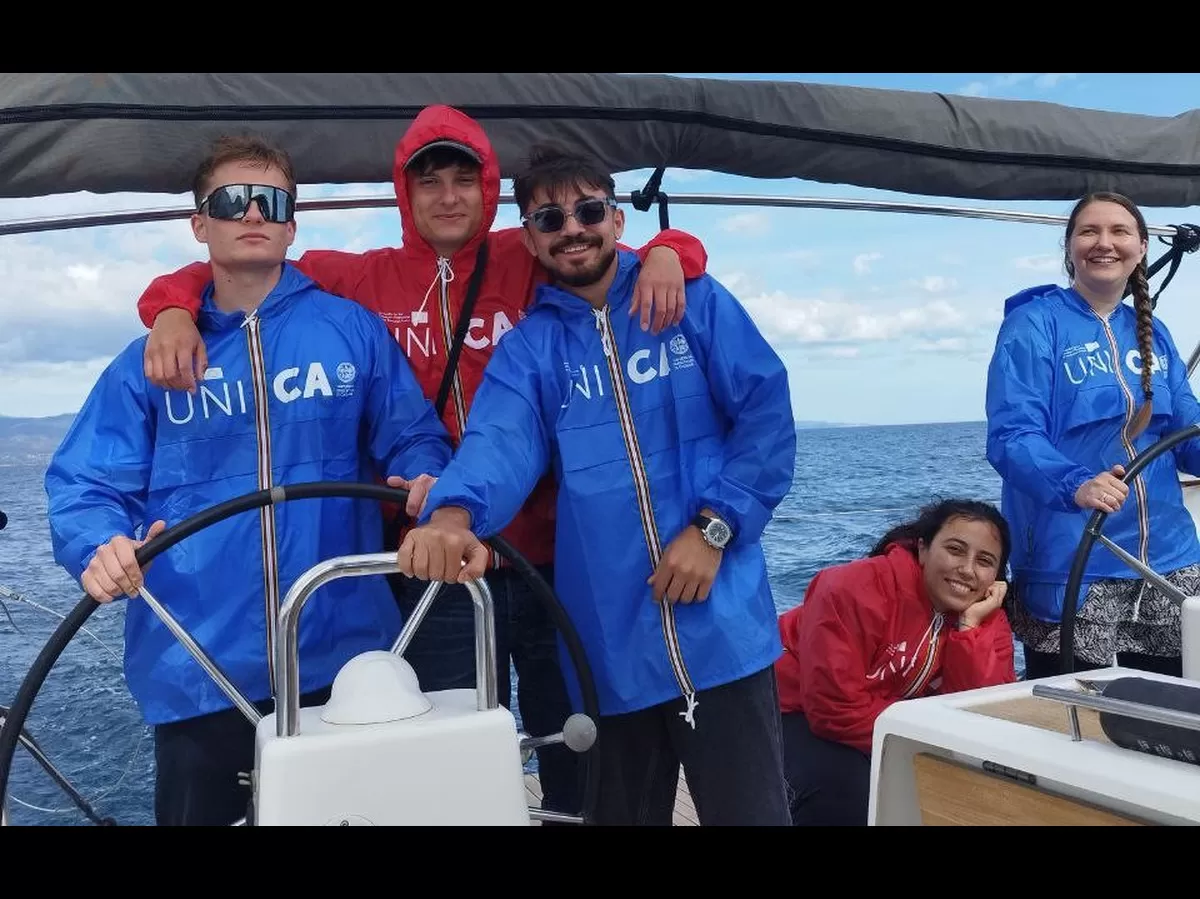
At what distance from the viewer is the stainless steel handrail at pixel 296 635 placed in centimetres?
127

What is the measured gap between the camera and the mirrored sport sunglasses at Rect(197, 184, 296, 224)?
171 centimetres

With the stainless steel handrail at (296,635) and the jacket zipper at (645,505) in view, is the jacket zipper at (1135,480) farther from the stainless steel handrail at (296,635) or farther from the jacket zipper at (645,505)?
the stainless steel handrail at (296,635)

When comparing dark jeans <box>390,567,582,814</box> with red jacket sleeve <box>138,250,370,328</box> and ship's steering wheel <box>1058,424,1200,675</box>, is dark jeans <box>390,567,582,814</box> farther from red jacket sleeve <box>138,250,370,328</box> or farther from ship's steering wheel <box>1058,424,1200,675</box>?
ship's steering wheel <box>1058,424,1200,675</box>

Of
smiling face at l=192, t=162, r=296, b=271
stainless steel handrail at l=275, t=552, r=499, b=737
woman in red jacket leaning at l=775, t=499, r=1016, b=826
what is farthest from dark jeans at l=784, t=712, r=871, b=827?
smiling face at l=192, t=162, r=296, b=271

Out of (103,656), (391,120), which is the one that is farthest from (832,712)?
(103,656)

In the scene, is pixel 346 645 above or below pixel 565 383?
below

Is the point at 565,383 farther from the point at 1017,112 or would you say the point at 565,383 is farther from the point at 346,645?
the point at 1017,112

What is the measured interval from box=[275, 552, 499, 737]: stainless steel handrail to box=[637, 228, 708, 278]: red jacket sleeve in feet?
2.33

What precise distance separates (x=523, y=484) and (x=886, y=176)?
1072mm

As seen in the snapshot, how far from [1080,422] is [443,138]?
4.67 feet

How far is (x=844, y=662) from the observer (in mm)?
2484

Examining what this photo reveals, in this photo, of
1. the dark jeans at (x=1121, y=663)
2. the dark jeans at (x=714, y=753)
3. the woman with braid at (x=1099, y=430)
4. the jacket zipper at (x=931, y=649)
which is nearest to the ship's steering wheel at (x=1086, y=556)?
the woman with braid at (x=1099, y=430)

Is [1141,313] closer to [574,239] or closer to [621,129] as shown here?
[621,129]

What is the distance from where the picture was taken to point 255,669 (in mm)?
1707
